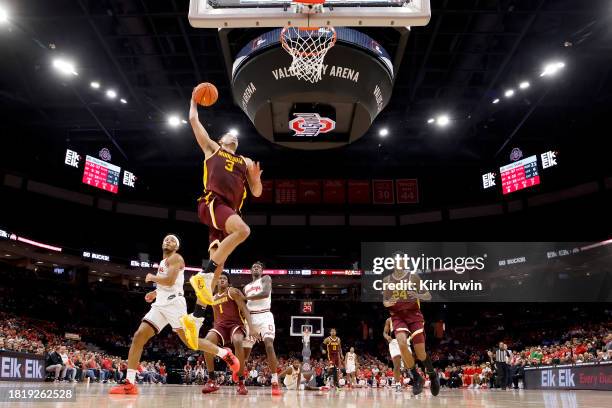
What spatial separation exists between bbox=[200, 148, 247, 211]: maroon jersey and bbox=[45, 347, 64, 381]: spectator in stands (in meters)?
12.4

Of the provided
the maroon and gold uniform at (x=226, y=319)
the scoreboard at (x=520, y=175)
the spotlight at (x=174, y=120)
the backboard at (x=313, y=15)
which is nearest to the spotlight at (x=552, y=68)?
the scoreboard at (x=520, y=175)

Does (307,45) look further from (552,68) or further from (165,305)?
(552,68)

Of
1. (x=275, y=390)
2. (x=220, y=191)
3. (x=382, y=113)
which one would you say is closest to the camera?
(x=220, y=191)

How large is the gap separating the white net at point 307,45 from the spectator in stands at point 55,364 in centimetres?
1167

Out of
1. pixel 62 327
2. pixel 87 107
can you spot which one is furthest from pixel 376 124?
pixel 62 327

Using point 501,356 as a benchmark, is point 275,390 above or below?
above

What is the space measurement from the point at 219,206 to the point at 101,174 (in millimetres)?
23464

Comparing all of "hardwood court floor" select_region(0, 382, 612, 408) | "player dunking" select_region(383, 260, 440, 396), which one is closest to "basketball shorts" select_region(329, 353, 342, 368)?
"player dunking" select_region(383, 260, 440, 396)

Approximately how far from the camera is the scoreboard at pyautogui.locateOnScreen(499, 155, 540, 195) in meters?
24.5

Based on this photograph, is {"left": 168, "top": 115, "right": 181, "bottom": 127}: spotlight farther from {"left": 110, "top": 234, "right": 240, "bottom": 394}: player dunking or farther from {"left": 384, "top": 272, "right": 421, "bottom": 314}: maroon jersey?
{"left": 110, "top": 234, "right": 240, "bottom": 394}: player dunking

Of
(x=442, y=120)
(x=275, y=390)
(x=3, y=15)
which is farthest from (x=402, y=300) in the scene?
(x=442, y=120)

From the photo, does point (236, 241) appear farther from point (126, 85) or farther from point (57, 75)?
point (57, 75)

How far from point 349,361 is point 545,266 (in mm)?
13993

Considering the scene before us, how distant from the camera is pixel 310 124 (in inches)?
395
